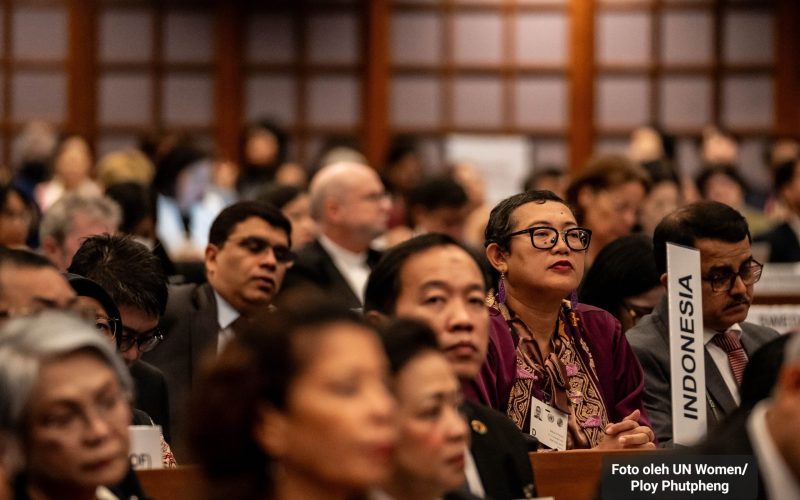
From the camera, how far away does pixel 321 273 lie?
23.5ft

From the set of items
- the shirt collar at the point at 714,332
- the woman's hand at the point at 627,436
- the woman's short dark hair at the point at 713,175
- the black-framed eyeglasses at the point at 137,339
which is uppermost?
the woman's short dark hair at the point at 713,175

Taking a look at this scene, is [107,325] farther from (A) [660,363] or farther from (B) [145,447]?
(A) [660,363]

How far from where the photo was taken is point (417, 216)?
8.60m

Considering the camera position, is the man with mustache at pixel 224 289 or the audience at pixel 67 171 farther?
the audience at pixel 67 171

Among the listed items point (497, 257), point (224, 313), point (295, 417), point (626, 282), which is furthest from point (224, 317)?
point (295, 417)

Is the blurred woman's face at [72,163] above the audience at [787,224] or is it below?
above

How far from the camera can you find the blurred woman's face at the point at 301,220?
7.80 m

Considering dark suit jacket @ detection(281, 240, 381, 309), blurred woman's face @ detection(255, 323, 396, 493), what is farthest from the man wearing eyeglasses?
blurred woman's face @ detection(255, 323, 396, 493)

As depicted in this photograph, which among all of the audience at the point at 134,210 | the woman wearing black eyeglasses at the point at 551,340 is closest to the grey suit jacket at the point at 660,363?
the woman wearing black eyeglasses at the point at 551,340

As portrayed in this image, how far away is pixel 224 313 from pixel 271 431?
314 cm

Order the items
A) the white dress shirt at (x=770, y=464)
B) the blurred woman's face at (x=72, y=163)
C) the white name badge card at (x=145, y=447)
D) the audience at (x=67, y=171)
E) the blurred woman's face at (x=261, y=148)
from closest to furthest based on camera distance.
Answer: the white dress shirt at (x=770, y=464) < the white name badge card at (x=145, y=447) < the audience at (x=67, y=171) < the blurred woman's face at (x=72, y=163) < the blurred woman's face at (x=261, y=148)

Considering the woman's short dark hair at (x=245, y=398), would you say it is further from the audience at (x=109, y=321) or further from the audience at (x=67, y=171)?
the audience at (x=67, y=171)

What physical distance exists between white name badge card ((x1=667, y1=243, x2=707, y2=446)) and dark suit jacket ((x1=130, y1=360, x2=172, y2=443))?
1614 mm

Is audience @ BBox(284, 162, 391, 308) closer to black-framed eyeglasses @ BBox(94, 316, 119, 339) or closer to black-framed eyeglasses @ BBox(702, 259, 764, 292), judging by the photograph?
black-framed eyeglasses @ BBox(702, 259, 764, 292)
